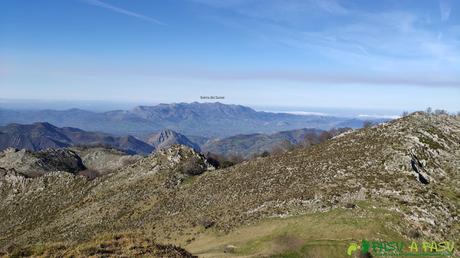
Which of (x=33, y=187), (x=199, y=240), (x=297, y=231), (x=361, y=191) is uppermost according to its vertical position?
(x=361, y=191)

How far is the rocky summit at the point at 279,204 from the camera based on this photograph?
4784 centimetres

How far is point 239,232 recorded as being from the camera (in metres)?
55.9

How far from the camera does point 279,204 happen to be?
203 ft

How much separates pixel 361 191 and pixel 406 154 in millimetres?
13653

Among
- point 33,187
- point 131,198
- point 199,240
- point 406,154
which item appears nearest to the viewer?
point 199,240

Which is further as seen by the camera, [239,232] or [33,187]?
[33,187]

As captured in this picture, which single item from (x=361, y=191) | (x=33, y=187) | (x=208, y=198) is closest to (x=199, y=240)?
(x=208, y=198)

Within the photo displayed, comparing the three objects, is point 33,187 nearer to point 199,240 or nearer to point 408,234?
point 199,240

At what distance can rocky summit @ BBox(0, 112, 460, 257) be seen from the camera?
47844 mm

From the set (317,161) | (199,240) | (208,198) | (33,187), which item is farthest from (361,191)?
(33,187)

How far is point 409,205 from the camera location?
54.3 m

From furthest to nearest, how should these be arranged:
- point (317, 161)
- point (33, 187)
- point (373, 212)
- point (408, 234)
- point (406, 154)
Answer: point (33, 187) < point (317, 161) < point (406, 154) < point (373, 212) < point (408, 234)

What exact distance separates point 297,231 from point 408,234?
13035mm

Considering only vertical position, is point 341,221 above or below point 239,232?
above
